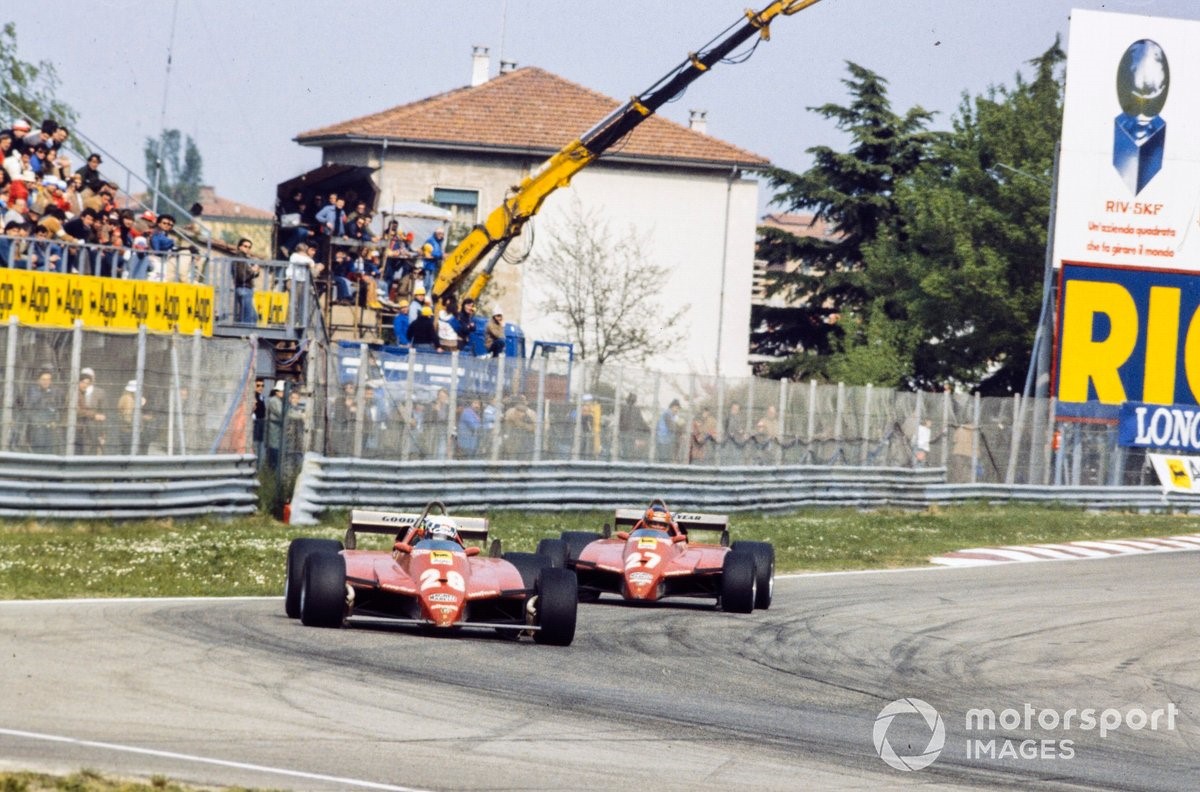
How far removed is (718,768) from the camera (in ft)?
26.6

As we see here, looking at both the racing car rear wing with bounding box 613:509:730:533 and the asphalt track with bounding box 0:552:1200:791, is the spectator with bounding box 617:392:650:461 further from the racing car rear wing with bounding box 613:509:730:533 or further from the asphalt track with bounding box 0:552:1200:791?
the asphalt track with bounding box 0:552:1200:791

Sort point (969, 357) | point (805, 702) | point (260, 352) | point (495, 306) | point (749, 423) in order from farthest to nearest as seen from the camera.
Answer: point (969, 357)
point (495, 306)
point (749, 423)
point (260, 352)
point (805, 702)

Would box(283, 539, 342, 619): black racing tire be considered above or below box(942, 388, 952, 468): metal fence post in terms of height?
below

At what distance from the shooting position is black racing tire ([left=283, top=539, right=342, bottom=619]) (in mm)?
12586

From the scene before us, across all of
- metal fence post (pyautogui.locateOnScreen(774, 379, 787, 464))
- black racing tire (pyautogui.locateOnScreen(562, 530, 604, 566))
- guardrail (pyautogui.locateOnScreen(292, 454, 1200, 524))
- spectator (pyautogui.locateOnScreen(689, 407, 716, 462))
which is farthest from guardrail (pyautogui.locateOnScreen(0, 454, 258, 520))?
metal fence post (pyautogui.locateOnScreen(774, 379, 787, 464))

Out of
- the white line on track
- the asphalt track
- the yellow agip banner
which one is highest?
the yellow agip banner

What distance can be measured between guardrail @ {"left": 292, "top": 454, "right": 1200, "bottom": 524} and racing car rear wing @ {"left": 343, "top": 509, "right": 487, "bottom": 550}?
25.0ft

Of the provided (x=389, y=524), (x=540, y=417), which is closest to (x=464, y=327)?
(x=540, y=417)

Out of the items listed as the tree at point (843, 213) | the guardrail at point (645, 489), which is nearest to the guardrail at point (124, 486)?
the guardrail at point (645, 489)

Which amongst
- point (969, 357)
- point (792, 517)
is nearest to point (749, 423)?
point (792, 517)

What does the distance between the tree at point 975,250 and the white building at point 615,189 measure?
7919mm

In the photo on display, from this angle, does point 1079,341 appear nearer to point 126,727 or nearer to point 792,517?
point 792,517

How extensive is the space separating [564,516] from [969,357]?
116 ft

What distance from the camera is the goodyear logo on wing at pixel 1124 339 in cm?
3309
